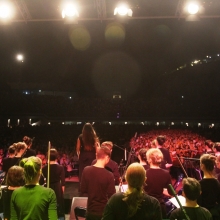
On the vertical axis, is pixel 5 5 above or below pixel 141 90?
below

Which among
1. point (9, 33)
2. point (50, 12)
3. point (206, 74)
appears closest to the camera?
point (50, 12)

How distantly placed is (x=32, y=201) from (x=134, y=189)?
2.79 feet

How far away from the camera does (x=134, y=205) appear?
1.85 meters

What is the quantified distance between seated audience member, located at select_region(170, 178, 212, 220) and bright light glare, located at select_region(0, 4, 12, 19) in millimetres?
4612

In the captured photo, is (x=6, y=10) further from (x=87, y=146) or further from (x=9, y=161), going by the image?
(x=87, y=146)

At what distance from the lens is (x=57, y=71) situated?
68.7 feet

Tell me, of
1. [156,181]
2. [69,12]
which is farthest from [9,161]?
[69,12]

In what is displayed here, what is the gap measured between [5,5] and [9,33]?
2.99 m

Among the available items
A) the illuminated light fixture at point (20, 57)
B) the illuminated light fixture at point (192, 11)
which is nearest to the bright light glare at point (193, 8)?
the illuminated light fixture at point (192, 11)

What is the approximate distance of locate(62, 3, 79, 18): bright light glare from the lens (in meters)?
5.14

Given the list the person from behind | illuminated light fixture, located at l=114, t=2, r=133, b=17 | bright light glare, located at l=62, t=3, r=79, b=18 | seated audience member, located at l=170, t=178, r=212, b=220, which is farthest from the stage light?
seated audience member, located at l=170, t=178, r=212, b=220

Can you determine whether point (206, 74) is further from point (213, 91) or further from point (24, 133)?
point (24, 133)

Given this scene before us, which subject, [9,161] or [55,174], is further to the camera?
[9,161]

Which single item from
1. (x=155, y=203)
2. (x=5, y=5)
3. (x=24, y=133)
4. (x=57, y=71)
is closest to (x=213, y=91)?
(x=57, y=71)
